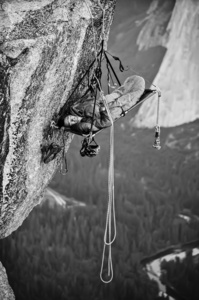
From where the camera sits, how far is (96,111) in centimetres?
486

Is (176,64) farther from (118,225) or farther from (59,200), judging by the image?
(59,200)

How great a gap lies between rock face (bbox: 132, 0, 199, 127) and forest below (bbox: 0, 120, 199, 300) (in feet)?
2.13

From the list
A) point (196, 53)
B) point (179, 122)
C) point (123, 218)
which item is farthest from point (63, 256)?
point (196, 53)

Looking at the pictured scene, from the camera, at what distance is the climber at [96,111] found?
4824 mm

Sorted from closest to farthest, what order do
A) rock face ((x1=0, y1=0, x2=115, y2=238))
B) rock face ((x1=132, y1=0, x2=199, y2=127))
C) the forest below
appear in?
rock face ((x1=0, y1=0, x2=115, y2=238)) → the forest below → rock face ((x1=132, y1=0, x2=199, y2=127))

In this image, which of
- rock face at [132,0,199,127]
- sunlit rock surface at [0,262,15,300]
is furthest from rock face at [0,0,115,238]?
rock face at [132,0,199,127]

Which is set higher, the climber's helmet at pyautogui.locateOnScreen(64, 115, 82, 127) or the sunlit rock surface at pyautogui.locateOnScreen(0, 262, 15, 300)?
the climber's helmet at pyautogui.locateOnScreen(64, 115, 82, 127)

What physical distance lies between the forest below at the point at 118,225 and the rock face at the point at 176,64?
0.65 metres

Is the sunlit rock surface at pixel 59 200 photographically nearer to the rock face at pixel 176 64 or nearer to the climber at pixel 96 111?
the rock face at pixel 176 64

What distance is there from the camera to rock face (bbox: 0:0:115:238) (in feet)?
15.3

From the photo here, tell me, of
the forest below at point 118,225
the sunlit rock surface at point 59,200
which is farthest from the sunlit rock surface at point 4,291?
the sunlit rock surface at point 59,200

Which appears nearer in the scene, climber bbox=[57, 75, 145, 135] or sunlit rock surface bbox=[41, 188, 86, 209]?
climber bbox=[57, 75, 145, 135]

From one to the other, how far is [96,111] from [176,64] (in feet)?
40.5

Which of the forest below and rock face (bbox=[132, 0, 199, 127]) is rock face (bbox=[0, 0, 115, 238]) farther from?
rock face (bbox=[132, 0, 199, 127])
